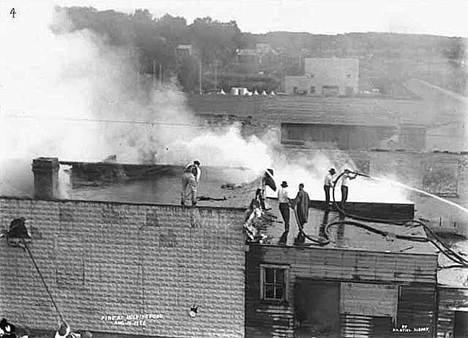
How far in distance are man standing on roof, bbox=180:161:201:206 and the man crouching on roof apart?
1880mm

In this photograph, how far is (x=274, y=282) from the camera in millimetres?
7324

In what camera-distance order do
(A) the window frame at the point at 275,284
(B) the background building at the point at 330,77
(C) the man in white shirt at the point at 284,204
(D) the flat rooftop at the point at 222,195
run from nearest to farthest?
(A) the window frame at the point at 275,284, (D) the flat rooftop at the point at 222,195, (C) the man in white shirt at the point at 284,204, (B) the background building at the point at 330,77

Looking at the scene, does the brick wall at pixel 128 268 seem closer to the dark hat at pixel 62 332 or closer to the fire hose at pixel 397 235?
the dark hat at pixel 62 332

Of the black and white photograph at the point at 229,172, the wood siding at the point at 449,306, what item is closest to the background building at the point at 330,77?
the black and white photograph at the point at 229,172

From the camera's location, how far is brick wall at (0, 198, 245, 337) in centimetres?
751

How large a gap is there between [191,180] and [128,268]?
4.11 feet

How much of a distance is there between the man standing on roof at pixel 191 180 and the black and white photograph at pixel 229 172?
0.10ft

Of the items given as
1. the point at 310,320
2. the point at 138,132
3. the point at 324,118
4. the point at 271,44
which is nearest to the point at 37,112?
the point at 138,132

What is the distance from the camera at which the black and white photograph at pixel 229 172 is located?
7.32 m

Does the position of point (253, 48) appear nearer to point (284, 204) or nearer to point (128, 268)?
point (284, 204)

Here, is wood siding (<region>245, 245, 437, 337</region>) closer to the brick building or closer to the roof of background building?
the brick building

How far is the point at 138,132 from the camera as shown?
8664 millimetres

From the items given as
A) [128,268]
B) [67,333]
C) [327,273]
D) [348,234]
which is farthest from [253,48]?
[67,333]

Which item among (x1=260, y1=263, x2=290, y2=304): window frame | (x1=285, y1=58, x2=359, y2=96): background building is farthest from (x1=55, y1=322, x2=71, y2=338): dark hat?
(x1=285, y1=58, x2=359, y2=96): background building
